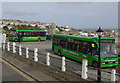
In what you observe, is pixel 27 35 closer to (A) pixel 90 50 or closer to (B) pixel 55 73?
(A) pixel 90 50

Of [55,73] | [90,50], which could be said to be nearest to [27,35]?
[90,50]

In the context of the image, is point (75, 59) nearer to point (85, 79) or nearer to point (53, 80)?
point (53, 80)

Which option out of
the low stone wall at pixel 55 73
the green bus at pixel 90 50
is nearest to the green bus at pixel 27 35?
the green bus at pixel 90 50

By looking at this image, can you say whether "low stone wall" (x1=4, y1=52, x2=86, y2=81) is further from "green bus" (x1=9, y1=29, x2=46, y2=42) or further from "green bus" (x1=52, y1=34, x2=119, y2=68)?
"green bus" (x1=9, y1=29, x2=46, y2=42)

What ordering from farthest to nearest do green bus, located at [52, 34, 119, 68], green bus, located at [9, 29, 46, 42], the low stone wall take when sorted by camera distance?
green bus, located at [9, 29, 46, 42] < green bus, located at [52, 34, 119, 68] < the low stone wall

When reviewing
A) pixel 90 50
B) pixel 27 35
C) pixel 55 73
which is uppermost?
pixel 27 35

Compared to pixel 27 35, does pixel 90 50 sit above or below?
below

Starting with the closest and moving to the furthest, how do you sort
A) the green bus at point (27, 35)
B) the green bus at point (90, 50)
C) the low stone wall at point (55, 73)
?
1. the low stone wall at point (55, 73)
2. the green bus at point (90, 50)
3. the green bus at point (27, 35)

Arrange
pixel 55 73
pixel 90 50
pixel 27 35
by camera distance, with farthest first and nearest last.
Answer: pixel 27 35
pixel 90 50
pixel 55 73

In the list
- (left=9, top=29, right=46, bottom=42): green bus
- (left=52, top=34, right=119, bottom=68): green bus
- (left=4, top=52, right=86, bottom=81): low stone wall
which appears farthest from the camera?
(left=9, top=29, right=46, bottom=42): green bus

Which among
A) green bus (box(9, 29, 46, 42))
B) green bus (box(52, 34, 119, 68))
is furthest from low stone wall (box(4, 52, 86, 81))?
green bus (box(9, 29, 46, 42))

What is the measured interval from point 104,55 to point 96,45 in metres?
0.97

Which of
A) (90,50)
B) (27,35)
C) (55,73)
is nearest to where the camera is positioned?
(55,73)

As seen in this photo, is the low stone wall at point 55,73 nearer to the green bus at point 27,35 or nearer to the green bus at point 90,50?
the green bus at point 90,50
